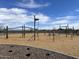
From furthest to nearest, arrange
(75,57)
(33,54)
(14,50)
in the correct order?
(14,50), (33,54), (75,57)

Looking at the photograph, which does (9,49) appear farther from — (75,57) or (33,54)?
(75,57)

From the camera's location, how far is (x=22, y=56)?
13016 mm

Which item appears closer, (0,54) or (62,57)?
(62,57)

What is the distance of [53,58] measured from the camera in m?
12.3

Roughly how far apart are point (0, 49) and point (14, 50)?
1146mm

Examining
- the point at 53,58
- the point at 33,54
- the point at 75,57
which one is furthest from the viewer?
the point at 33,54

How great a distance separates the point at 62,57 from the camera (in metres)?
11.7

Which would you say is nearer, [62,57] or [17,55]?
[62,57]

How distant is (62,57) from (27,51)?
3.02m

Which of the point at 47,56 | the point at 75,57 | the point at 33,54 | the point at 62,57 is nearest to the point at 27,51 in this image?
the point at 33,54

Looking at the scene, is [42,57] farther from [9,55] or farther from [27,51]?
[9,55]

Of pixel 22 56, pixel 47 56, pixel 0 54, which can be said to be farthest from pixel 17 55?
pixel 47 56

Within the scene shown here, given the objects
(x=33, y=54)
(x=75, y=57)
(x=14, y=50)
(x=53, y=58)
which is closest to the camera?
(x=75, y=57)

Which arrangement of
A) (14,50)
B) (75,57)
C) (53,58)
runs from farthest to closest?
(14,50), (53,58), (75,57)
